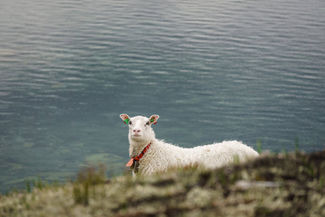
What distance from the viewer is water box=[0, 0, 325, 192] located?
2988 centimetres

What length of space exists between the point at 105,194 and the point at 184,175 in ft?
3.72

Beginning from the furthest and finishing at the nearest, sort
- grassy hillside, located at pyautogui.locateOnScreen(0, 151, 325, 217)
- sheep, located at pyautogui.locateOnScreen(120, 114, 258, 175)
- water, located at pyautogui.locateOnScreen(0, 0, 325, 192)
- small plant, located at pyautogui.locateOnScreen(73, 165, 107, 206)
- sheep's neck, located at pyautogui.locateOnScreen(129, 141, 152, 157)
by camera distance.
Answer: water, located at pyautogui.locateOnScreen(0, 0, 325, 192) → sheep's neck, located at pyautogui.locateOnScreen(129, 141, 152, 157) → sheep, located at pyautogui.locateOnScreen(120, 114, 258, 175) → small plant, located at pyautogui.locateOnScreen(73, 165, 107, 206) → grassy hillside, located at pyautogui.locateOnScreen(0, 151, 325, 217)

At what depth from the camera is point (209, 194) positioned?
5531mm

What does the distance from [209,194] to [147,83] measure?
35.3 metres

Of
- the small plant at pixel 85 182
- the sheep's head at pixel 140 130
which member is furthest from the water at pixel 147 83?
the small plant at pixel 85 182

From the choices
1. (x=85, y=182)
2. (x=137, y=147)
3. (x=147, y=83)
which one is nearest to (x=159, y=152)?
(x=137, y=147)

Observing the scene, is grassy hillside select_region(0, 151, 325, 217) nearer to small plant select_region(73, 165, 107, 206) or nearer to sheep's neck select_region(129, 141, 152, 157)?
small plant select_region(73, 165, 107, 206)

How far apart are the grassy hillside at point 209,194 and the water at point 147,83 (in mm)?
11632

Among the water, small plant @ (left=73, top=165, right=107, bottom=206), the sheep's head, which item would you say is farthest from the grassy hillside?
the water

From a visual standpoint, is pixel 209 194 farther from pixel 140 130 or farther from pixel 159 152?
pixel 159 152

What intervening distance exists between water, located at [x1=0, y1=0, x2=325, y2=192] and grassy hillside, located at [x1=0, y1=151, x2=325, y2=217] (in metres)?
11.6

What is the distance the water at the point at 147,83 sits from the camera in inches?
1176

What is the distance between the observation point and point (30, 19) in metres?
62.0

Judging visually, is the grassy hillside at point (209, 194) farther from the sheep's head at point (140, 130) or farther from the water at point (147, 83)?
the water at point (147, 83)
